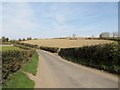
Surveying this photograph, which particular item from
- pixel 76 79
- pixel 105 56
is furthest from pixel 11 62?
pixel 76 79

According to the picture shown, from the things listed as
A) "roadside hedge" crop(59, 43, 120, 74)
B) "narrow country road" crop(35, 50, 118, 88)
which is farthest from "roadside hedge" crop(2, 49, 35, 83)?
"roadside hedge" crop(59, 43, 120, 74)

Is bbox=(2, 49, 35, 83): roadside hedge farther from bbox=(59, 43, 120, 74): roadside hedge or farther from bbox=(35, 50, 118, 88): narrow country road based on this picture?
bbox=(59, 43, 120, 74): roadside hedge

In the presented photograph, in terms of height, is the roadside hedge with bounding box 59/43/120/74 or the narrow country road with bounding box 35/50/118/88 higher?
the roadside hedge with bounding box 59/43/120/74

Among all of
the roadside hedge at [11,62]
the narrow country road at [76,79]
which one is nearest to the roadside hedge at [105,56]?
the narrow country road at [76,79]

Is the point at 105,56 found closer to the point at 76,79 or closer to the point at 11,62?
the point at 76,79

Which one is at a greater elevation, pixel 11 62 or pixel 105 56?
pixel 105 56

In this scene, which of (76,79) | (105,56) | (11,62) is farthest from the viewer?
(11,62)

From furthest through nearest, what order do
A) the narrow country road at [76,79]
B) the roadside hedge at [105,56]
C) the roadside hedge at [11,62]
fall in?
the roadside hedge at [11,62], the roadside hedge at [105,56], the narrow country road at [76,79]

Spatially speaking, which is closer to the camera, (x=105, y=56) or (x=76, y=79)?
(x=76, y=79)

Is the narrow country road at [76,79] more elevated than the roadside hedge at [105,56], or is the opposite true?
the roadside hedge at [105,56]

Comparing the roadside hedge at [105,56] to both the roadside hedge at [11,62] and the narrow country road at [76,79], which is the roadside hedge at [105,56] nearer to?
the narrow country road at [76,79]

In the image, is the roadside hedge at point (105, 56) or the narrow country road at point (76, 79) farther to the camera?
the roadside hedge at point (105, 56)

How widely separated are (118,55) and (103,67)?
2.10 metres

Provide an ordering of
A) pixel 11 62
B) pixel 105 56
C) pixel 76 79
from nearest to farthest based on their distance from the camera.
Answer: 1. pixel 76 79
2. pixel 105 56
3. pixel 11 62
